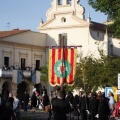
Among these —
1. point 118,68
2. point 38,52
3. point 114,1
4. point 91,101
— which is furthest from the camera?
point 38,52

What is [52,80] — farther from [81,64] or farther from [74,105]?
[81,64]

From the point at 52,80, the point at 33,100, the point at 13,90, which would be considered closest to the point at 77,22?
the point at 13,90

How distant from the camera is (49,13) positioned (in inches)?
2736

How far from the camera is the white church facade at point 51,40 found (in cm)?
6247

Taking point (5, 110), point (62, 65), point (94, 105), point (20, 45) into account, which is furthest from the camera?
point (20, 45)

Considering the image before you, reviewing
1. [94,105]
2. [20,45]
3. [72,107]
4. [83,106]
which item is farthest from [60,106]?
[20,45]

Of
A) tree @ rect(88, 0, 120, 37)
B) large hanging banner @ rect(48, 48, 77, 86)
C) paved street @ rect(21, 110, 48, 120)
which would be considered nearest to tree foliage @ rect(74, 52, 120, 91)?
tree @ rect(88, 0, 120, 37)

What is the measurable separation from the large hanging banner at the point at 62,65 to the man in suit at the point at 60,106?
11.2 meters

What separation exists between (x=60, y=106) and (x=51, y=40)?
174 feet

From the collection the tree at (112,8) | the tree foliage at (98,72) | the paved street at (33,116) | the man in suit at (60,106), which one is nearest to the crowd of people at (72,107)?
the man in suit at (60,106)

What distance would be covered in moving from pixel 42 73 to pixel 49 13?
10238mm

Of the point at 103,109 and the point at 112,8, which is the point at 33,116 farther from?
the point at 103,109

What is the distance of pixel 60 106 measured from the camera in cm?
1503

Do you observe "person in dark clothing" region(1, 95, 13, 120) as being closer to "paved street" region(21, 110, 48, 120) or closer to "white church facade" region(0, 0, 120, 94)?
"paved street" region(21, 110, 48, 120)
